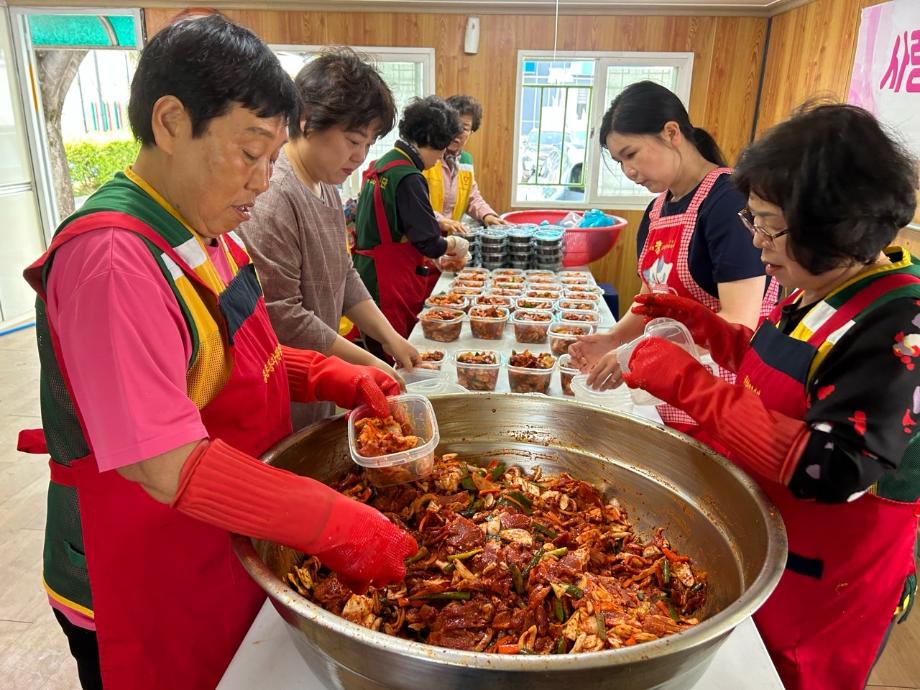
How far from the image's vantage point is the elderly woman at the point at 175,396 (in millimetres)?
870

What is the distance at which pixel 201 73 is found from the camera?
38.5 inches

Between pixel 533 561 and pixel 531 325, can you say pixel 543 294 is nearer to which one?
pixel 531 325

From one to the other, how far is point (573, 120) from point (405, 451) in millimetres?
5733

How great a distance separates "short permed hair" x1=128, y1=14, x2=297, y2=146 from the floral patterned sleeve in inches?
44.8

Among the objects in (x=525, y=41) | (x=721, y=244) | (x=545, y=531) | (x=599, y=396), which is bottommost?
(x=599, y=396)

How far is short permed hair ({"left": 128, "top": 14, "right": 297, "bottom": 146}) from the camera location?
3.22 feet

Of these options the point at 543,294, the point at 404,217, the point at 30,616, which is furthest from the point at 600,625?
the point at 404,217

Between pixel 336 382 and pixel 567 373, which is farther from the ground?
pixel 336 382

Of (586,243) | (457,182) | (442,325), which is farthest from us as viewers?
(457,182)

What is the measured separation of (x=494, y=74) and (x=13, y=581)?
5418 mm

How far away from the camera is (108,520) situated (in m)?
1.12

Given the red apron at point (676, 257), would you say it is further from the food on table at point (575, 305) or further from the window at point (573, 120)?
the window at point (573, 120)

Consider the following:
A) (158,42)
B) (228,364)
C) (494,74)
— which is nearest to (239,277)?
(228,364)

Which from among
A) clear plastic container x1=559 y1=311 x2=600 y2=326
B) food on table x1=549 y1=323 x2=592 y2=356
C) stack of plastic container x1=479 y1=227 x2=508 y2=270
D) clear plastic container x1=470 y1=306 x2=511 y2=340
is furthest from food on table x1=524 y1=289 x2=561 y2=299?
stack of plastic container x1=479 y1=227 x2=508 y2=270
